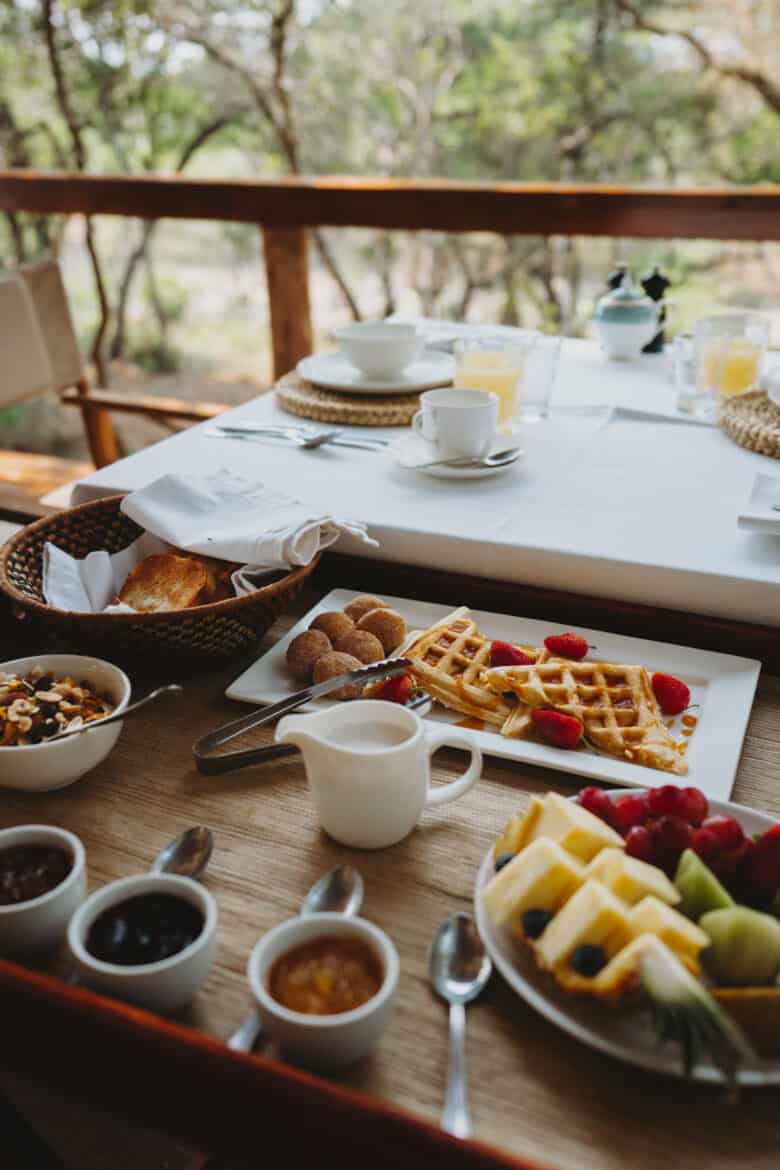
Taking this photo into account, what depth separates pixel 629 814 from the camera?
0.81 m

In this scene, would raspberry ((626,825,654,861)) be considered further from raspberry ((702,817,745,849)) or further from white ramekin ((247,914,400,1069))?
white ramekin ((247,914,400,1069))

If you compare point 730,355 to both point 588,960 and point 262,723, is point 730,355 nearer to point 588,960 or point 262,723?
point 262,723

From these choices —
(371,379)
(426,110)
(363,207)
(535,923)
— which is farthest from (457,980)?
(426,110)

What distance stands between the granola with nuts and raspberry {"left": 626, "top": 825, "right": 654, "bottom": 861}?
0.53 meters

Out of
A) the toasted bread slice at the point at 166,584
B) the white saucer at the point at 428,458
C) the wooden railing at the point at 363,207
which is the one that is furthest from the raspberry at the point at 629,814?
the wooden railing at the point at 363,207

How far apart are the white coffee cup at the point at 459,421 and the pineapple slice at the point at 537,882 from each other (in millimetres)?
870

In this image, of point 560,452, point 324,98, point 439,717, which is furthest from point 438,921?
point 324,98

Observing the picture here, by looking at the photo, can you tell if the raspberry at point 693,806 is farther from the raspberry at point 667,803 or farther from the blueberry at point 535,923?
the blueberry at point 535,923

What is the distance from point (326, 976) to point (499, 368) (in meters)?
1.27

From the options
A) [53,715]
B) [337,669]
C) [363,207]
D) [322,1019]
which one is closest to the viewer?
[322,1019]

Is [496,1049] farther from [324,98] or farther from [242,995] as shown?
[324,98]

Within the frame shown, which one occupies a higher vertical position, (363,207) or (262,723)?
(363,207)

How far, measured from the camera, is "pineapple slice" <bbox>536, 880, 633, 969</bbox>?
2.24 ft

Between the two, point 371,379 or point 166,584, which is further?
point 371,379
